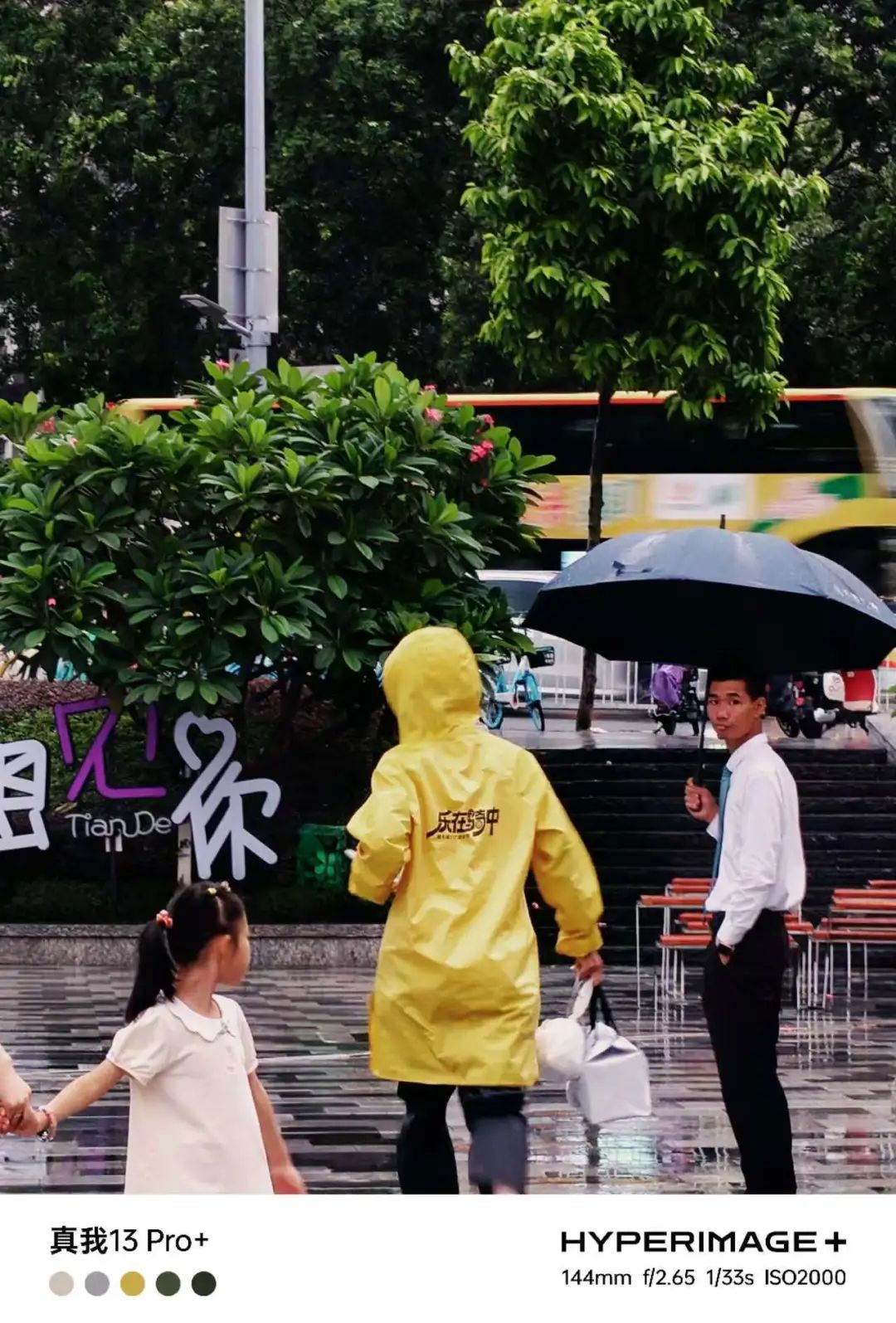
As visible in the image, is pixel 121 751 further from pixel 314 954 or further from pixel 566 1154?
pixel 566 1154

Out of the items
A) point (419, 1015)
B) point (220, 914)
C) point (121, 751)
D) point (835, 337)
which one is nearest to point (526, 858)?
point (419, 1015)

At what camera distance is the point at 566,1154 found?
7645mm

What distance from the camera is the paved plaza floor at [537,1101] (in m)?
7.24

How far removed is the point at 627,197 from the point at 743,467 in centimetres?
819

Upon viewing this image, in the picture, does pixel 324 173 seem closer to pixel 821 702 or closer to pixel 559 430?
pixel 559 430

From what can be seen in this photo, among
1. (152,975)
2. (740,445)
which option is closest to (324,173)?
(740,445)

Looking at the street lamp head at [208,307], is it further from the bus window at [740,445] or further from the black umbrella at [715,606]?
the bus window at [740,445]

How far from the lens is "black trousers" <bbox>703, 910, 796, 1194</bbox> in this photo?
5.92 meters

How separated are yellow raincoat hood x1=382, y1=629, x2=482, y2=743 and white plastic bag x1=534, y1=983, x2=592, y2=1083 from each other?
80 centimetres

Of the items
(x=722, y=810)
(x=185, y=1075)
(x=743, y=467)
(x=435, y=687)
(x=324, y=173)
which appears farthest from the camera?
(x=324, y=173)

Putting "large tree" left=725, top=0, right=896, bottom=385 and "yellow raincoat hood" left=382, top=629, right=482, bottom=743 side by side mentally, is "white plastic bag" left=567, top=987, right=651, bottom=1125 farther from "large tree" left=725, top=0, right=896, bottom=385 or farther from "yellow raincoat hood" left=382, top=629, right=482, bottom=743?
"large tree" left=725, top=0, right=896, bottom=385
